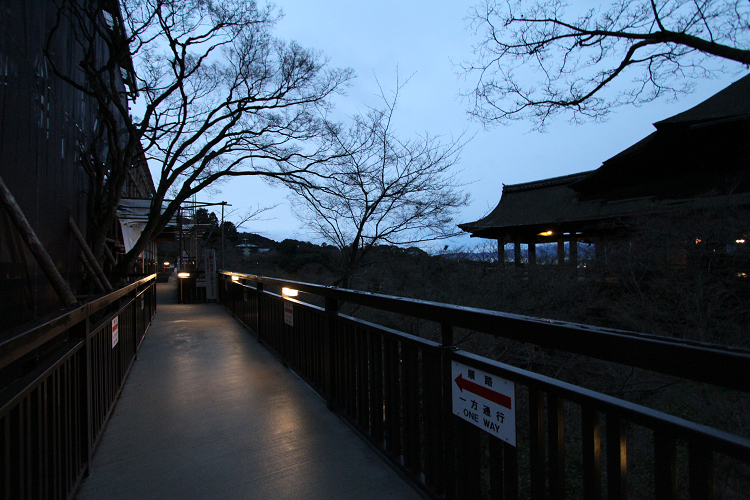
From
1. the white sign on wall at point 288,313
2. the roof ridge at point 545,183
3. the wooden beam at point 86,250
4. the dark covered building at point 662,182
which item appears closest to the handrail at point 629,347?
the white sign on wall at point 288,313

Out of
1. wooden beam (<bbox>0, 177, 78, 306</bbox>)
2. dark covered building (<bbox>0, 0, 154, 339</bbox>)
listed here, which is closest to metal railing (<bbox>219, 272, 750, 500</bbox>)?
wooden beam (<bbox>0, 177, 78, 306</bbox>)

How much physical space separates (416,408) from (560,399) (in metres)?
1.08

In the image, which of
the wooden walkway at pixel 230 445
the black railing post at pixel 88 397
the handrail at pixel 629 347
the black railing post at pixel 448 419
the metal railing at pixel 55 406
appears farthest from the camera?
the black railing post at pixel 88 397

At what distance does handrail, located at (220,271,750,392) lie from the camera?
972 mm

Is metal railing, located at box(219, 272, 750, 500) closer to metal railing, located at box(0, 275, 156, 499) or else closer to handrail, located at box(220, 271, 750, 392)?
handrail, located at box(220, 271, 750, 392)

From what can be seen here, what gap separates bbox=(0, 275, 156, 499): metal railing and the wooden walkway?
26 cm

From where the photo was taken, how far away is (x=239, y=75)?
344 inches

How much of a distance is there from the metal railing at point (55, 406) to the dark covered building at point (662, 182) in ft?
36.2

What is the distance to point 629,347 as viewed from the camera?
1.19m

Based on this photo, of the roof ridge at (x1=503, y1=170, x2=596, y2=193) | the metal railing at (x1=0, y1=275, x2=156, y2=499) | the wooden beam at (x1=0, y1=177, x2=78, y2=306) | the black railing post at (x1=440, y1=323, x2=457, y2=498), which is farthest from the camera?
the roof ridge at (x1=503, y1=170, x2=596, y2=193)

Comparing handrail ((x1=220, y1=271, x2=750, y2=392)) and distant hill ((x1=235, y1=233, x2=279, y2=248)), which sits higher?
distant hill ((x1=235, y1=233, x2=279, y2=248))

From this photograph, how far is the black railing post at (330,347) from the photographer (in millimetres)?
3447

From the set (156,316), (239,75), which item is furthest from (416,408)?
(156,316)

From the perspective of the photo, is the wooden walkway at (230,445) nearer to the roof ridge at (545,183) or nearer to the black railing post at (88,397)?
the black railing post at (88,397)
